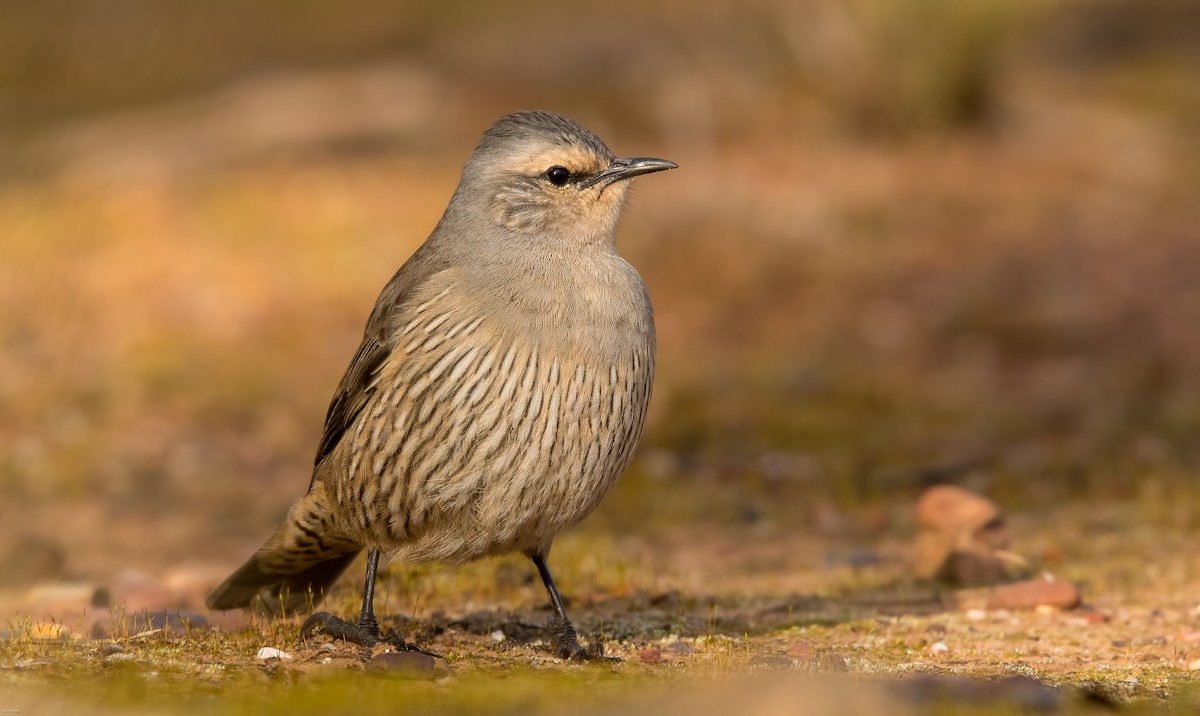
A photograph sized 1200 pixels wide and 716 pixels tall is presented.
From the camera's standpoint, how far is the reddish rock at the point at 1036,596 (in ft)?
24.4

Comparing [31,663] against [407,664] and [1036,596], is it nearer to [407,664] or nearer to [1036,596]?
[407,664]

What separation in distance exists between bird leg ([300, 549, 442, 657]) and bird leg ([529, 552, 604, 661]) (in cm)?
55

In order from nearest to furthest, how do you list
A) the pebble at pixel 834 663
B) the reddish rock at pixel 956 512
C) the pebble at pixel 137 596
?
the pebble at pixel 834 663 < the pebble at pixel 137 596 < the reddish rock at pixel 956 512

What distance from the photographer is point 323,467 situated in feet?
22.4

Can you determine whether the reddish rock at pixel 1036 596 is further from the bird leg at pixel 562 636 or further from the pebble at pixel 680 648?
the bird leg at pixel 562 636

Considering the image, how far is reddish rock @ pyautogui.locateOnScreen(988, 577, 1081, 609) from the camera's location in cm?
743

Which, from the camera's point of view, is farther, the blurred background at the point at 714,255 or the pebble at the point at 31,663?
the blurred background at the point at 714,255

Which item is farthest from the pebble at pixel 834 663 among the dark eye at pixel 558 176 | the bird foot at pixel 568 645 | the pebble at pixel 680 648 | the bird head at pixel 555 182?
the dark eye at pixel 558 176

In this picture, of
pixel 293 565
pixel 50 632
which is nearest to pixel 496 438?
pixel 293 565

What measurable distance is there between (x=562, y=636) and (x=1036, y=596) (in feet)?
8.32

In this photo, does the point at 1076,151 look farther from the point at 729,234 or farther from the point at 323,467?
the point at 323,467

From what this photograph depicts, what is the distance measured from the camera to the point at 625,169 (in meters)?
6.64

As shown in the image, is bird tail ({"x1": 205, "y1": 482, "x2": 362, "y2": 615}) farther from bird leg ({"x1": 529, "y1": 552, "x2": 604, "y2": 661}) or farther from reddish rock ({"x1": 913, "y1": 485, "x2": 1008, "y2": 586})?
reddish rock ({"x1": 913, "y1": 485, "x2": 1008, "y2": 586})

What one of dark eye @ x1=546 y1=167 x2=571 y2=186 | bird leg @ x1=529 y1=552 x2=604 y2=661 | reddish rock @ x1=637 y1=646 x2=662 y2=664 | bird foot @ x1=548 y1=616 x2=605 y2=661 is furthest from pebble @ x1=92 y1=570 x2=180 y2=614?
dark eye @ x1=546 y1=167 x2=571 y2=186
